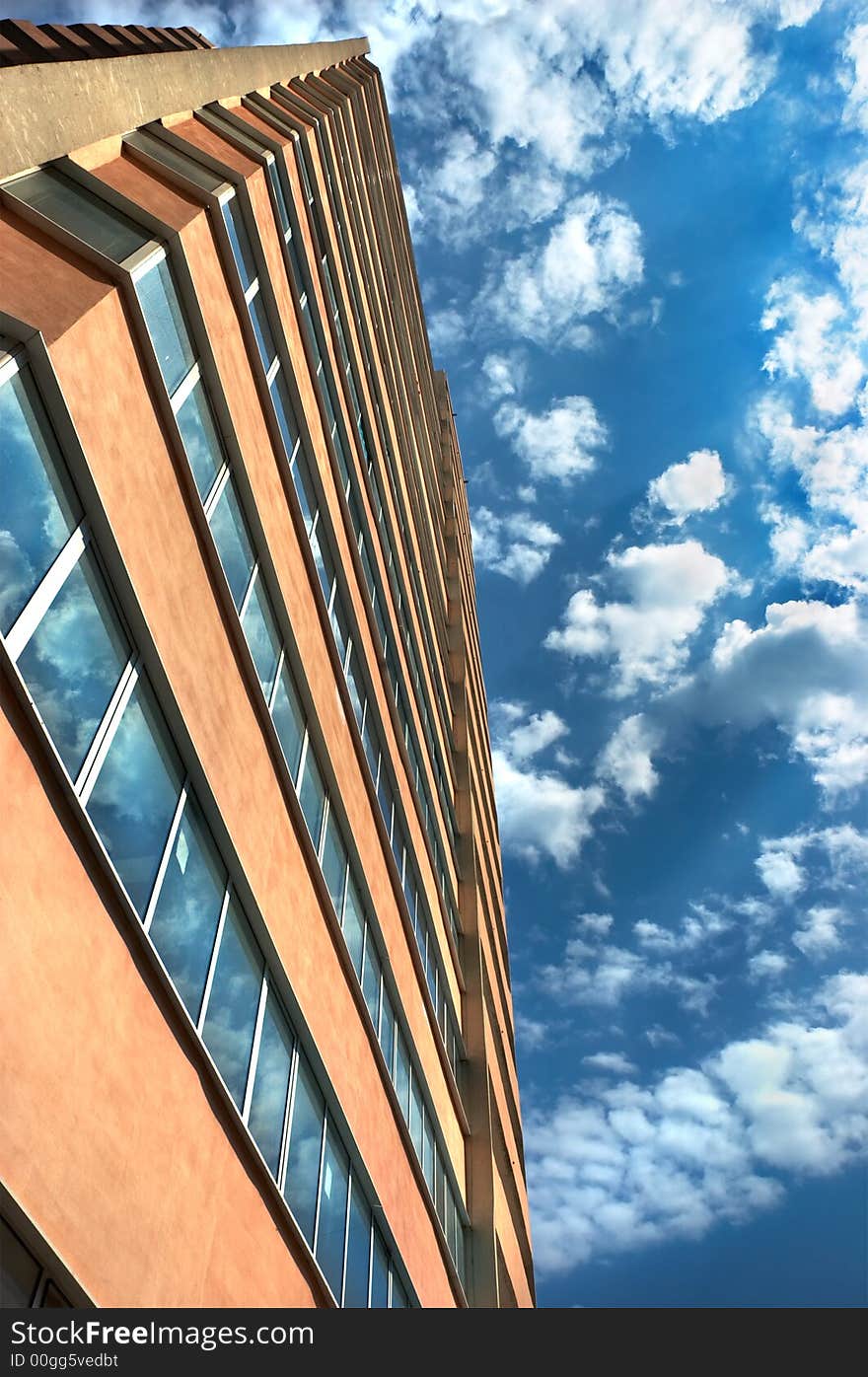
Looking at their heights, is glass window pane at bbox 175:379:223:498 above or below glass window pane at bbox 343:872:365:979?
above

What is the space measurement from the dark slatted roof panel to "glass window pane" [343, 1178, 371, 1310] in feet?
92.6

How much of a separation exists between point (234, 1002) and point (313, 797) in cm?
495

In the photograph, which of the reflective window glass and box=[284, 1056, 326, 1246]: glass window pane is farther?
the reflective window glass

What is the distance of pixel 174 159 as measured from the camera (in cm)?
1302

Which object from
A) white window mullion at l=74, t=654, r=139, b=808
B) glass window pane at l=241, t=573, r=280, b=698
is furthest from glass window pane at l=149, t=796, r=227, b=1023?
glass window pane at l=241, t=573, r=280, b=698

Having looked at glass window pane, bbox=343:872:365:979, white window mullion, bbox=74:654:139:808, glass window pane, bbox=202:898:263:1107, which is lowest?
glass window pane, bbox=202:898:263:1107

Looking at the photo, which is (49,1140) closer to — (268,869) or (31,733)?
(31,733)

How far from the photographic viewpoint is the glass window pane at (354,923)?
51.2 feet

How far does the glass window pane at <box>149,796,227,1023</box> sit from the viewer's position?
8734mm

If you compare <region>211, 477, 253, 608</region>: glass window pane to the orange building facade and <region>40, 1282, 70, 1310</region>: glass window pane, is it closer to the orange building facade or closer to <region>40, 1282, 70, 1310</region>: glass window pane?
the orange building facade

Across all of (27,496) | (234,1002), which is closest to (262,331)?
(27,496)

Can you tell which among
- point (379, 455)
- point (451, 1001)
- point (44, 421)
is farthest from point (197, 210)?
point (451, 1001)

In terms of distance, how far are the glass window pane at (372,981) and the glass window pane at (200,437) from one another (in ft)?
31.3

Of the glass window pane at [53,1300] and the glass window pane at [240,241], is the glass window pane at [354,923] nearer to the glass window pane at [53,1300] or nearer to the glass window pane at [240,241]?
the glass window pane at [53,1300]
